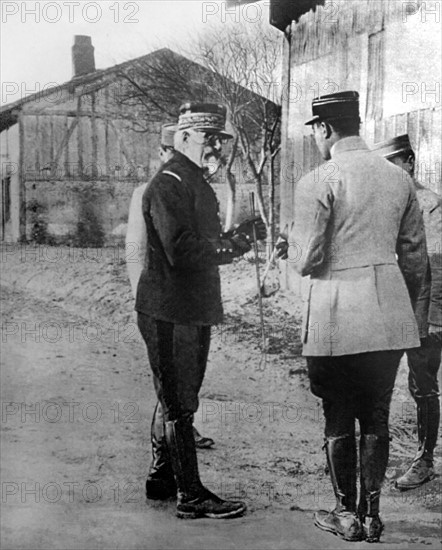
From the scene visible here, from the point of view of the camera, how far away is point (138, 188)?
2.66m

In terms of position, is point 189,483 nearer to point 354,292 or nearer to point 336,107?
point 354,292

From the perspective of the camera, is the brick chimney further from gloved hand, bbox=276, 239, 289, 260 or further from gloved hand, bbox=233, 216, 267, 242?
gloved hand, bbox=276, 239, 289, 260

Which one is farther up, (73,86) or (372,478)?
(73,86)

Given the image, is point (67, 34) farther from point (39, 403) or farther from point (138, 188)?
point (39, 403)

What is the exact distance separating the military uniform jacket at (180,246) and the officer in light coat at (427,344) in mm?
715

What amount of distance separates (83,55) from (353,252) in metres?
1.27

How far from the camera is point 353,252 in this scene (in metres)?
2.55

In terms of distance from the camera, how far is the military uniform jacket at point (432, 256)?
277cm

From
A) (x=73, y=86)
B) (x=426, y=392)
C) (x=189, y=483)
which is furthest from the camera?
(x=426, y=392)

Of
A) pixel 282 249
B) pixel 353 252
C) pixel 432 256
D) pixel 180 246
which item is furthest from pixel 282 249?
pixel 432 256

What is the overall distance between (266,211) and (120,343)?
29.4 inches

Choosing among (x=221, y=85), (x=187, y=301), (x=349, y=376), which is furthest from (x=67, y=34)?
(x=349, y=376)

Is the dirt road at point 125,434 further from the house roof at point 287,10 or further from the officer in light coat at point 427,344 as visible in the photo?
the house roof at point 287,10

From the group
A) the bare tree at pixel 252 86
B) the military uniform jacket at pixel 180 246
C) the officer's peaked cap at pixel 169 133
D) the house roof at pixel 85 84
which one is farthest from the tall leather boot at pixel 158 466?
the house roof at pixel 85 84
